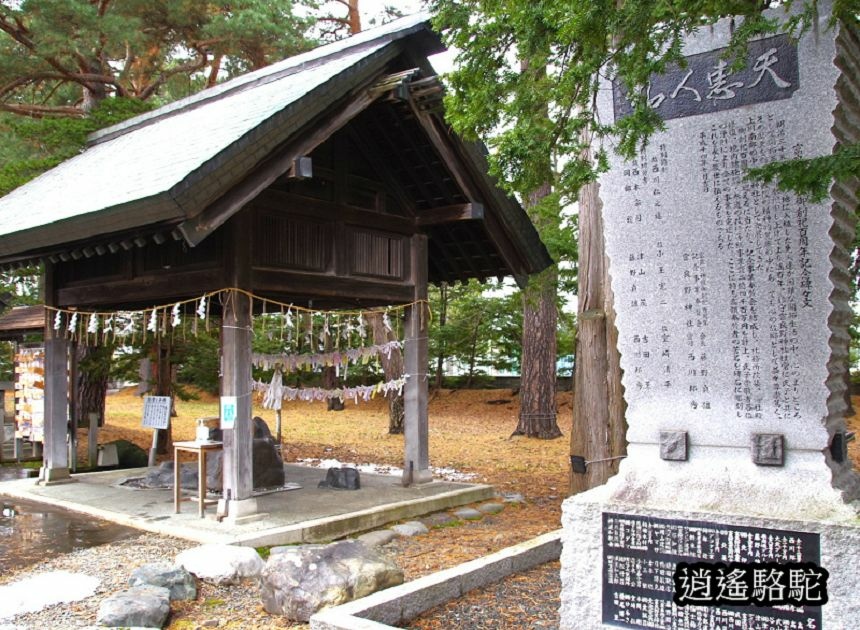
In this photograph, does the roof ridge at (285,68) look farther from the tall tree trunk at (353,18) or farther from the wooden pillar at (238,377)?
the tall tree trunk at (353,18)

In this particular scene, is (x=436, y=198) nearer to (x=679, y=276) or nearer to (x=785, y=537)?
(x=679, y=276)

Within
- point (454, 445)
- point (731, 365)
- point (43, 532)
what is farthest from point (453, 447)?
point (731, 365)

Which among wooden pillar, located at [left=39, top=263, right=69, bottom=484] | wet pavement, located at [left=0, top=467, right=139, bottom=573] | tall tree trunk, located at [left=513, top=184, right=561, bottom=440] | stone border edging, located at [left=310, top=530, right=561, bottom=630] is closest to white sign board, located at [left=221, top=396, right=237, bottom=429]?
wet pavement, located at [left=0, top=467, right=139, bottom=573]

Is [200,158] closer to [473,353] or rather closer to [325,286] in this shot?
[325,286]

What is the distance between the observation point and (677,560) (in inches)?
183

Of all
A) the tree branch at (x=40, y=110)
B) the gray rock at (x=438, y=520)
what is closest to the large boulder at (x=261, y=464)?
the gray rock at (x=438, y=520)

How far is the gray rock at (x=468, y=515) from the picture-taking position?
946 centimetres

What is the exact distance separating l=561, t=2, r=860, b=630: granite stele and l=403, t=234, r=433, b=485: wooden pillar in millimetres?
5428

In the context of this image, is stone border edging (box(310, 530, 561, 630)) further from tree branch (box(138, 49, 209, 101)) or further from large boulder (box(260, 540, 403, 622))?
tree branch (box(138, 49, 209, 101))

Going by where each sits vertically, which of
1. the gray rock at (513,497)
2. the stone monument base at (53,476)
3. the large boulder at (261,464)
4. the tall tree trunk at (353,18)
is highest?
the tall tree trunk at (353,18)

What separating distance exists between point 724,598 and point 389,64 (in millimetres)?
7090

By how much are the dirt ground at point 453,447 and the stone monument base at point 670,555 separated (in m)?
2.42

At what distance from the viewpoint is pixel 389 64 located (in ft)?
30.3

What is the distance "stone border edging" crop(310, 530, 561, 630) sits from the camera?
4.86m
